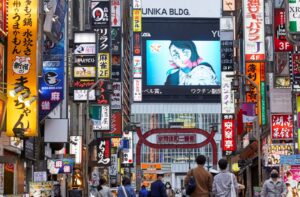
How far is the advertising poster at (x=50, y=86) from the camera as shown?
30.8 m

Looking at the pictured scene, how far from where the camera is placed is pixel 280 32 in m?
28.6

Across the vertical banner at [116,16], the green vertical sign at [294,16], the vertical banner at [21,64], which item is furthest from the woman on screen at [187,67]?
the green vertical sign at [294,16]

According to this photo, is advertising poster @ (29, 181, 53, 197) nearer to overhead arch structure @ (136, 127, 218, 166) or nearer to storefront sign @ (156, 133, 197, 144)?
overhead arch structure @ (136, 127, 218, 166)

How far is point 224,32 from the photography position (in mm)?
56438

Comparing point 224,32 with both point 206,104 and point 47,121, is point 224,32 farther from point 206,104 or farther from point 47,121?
point 206,104

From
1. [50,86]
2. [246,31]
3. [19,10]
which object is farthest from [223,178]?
[246,31]

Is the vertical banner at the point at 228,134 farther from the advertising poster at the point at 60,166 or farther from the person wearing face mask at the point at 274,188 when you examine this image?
the person wearing face mask at the point at 274,188

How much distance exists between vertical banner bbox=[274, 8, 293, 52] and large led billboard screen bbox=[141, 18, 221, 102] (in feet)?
394

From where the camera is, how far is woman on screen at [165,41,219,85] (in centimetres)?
15275

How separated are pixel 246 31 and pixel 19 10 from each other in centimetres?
1875

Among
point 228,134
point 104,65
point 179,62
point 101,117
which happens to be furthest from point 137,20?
point 104,65

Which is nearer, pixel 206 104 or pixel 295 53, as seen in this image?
pixel 295 53

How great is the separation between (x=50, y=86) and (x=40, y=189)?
792cm

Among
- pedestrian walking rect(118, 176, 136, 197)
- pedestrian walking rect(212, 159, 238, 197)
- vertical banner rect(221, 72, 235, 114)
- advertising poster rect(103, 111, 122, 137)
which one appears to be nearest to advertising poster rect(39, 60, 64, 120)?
pedestrian walking rect(118, 176, 136, 197)
